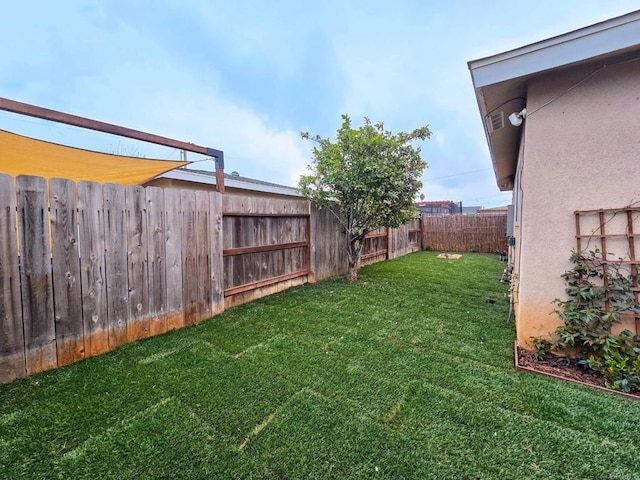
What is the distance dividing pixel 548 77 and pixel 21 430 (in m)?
5.12

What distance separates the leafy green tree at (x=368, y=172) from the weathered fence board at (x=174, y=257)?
9.25 ft

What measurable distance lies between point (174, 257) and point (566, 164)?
14.3 feet

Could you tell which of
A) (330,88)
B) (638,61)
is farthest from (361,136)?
(330,88)

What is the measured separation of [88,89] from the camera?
782cm

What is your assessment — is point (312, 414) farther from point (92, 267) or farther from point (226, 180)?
point (226, 180)

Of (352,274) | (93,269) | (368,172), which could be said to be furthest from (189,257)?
(352,274)

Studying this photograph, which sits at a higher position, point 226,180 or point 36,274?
point 226,180

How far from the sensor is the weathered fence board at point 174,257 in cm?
340

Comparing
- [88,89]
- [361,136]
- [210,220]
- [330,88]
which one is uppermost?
[330,88]

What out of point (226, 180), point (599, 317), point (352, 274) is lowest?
point (352, 274)

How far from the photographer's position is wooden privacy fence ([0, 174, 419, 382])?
2.33m

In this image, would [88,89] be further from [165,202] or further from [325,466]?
[325,466]

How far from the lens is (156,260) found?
329cm

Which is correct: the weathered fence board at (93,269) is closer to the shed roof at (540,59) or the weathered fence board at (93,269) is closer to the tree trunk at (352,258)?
the shed roof at (540,59)
